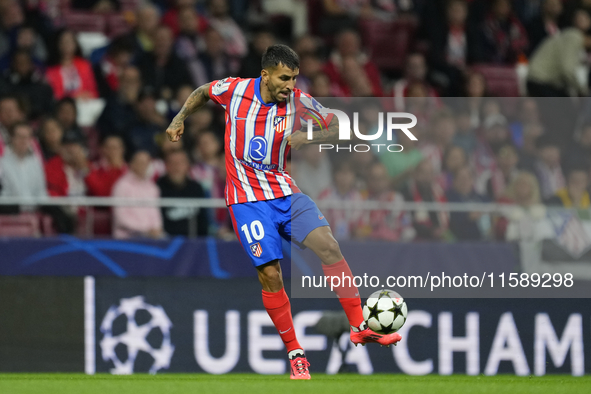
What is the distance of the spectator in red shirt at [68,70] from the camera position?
400 inches

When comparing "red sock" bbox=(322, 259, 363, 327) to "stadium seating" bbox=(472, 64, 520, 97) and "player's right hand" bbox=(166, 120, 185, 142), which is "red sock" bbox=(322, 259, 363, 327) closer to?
"player's right hand" bbox=(166, 120, 185, 142)

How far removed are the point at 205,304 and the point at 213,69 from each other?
333cm

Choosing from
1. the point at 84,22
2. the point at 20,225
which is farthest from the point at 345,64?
the point at 20,225

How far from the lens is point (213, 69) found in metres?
10.6

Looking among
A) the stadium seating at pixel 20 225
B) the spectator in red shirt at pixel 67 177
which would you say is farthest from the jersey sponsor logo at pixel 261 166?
the stadium seating at pixel 20 225

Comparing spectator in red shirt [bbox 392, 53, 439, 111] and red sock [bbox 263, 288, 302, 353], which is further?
spectator in red shirt [bbox 392, 53, 439, 111]

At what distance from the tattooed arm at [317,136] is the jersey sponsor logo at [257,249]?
0.68m

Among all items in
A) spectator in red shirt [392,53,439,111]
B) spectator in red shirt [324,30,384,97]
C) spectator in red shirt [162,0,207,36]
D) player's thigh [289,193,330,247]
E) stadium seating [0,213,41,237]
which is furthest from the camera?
spectator in red shirt [162,0,207,36]

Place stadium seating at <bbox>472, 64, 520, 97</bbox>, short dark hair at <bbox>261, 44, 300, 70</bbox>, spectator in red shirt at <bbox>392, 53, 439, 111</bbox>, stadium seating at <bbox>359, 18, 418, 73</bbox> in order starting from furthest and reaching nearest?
1. stadium seating at <bbox>359, 18, 418, 73</bbox>
2. stadium seating at <bbox>472, 64, 520, 97</bbox>
3. spectator in red shirt at <bbox>392, 53, 439, 111</bbox>
4. short dark hair at <bbox>261, 44, 300, 70</bbox>

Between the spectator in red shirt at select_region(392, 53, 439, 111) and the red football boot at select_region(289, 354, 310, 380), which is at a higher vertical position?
the spectator in red shirt at select_region(392, 53, 439, 111)

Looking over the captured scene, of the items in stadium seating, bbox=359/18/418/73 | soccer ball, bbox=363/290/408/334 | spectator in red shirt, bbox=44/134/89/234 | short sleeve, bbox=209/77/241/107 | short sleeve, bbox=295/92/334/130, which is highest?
stadium seating, bbox=359/18/418/73

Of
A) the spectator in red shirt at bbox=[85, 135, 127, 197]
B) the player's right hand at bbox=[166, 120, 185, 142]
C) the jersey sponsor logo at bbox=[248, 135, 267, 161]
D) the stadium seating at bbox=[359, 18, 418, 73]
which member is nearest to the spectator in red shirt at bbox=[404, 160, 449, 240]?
the jersey sponsor logo at bbox=[248, 135, 267, 161]

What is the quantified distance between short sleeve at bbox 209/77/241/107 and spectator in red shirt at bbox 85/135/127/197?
2872mm

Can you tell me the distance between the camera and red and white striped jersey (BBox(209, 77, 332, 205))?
606 centimetres
